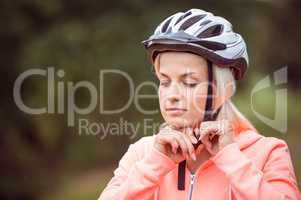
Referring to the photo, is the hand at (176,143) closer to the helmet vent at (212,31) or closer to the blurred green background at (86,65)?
the helmet vent at (212,31)

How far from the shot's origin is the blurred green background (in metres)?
6.57

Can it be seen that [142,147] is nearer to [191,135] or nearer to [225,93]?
[191,135]

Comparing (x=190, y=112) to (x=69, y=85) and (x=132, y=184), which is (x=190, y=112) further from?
(x=69, y=85)

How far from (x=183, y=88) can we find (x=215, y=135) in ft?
0.59

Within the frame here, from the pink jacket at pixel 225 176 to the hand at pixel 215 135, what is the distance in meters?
0.02

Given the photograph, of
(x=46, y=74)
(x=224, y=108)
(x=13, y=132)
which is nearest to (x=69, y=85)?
(x=46, y=74)

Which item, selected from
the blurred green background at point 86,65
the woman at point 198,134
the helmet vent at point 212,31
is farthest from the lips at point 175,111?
the blurred green background at point 86,65

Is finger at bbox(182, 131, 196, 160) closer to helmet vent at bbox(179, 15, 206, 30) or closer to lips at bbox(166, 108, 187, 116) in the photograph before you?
lips at bbox(166, 108, 187, 116)

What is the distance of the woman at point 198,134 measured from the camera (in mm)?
2408

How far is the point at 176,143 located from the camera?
2406mm

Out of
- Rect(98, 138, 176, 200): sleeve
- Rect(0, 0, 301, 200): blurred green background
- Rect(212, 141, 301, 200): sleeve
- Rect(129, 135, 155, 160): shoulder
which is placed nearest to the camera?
Rect(212, 141, 301, 200): sleeve

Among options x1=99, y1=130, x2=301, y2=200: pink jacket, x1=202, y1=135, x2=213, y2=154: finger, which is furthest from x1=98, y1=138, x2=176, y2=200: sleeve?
x1=202, y1=135, x2=213, y2=154: finger

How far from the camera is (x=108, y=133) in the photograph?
7078 millimetres

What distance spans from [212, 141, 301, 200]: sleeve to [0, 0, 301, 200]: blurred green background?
378cm
